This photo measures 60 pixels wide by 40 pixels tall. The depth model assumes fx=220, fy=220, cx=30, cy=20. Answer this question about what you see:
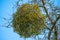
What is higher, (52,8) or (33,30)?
(52,8)

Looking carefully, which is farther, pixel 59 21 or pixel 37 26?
pixel 59 21

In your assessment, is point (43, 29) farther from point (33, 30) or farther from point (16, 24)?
point (16, 24)

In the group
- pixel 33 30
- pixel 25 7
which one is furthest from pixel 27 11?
pixel 33 30

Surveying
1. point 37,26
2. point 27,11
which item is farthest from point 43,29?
point 27,11

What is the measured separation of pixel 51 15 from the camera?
2279mm

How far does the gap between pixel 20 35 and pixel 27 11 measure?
0.27 metres

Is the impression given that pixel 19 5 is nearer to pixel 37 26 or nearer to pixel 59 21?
pixel 37 26

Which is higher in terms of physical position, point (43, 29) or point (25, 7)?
point (25, 7)

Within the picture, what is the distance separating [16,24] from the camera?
2.12 metres

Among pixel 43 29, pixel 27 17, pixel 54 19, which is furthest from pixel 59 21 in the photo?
pixel 27 17

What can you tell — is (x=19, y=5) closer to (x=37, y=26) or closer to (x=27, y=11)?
(x=27, y=11)

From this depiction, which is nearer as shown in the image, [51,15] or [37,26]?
[37,26]

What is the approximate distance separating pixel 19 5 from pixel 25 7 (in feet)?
0.37

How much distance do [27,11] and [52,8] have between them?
0.34 metres
